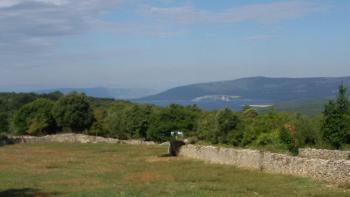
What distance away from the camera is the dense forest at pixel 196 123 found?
5647 cm

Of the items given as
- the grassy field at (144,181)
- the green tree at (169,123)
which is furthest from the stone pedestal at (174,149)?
the green tree at (169,123)

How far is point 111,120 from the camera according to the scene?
115 metres

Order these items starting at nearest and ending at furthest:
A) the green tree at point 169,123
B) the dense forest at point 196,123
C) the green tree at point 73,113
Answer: the dense forest at point 196,123 < the green tree at point 169,123 < the green tree at point 73,113

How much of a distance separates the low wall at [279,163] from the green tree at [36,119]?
69587 mm

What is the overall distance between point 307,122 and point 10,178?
35.6 metres

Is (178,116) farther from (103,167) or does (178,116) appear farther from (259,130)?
(103,167)

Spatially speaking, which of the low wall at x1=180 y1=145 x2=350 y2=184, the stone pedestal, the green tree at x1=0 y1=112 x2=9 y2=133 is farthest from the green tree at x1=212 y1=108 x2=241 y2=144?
the green tree at x1=0 y1=112 x2=9 y2=133

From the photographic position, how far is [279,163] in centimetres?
3844

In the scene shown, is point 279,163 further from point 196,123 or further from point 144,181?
point 196,123

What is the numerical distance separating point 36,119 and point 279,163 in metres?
88.7

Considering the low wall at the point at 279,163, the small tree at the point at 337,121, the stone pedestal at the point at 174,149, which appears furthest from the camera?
the stone pedestal at the point at 174,149

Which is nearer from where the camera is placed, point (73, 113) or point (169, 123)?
point (169, 123)

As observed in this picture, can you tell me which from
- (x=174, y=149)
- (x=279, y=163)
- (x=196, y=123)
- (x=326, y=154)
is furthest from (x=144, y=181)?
(x=196, y=123)

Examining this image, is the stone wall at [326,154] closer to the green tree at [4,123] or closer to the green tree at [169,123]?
the green tree at [169,123]
